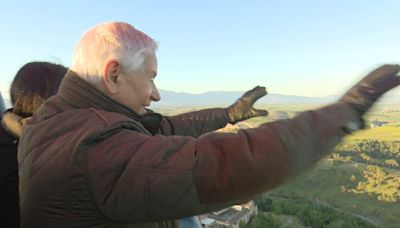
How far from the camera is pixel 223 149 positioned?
0.73 m

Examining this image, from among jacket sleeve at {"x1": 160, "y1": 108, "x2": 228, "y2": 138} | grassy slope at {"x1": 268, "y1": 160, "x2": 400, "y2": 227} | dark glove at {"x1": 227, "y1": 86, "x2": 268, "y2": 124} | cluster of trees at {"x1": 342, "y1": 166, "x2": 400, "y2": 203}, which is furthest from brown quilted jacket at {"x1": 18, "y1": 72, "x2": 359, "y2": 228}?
cluster of trees at {"x1": 342, "y1": 166, "x2": 400, "y2": 203}

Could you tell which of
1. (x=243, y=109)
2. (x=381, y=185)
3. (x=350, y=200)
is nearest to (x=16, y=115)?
(x=243, y=109)

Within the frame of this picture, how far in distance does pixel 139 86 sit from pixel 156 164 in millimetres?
274

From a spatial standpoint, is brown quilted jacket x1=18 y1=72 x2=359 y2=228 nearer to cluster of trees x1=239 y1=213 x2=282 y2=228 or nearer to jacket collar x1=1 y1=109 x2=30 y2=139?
jacket collar x1=1 y1=109 x2=30 y2=139

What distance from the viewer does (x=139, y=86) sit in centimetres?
94

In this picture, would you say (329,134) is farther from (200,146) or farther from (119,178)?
(119,178)

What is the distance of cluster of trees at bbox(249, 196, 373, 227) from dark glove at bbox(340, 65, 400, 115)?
18534 millimetres

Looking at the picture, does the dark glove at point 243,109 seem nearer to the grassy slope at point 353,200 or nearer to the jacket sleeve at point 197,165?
the jacket sleeve at point 197,165

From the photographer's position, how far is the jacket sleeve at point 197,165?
2.35ft

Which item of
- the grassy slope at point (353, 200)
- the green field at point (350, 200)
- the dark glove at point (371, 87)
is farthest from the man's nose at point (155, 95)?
the grassy slope at point (353, 200)

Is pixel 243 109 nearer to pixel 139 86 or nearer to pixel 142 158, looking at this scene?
pixel 139 86

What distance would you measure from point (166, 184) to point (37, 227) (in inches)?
14.1

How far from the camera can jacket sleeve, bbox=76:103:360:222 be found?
0.72 m

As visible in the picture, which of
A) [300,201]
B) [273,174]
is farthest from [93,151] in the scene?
[300,201]
